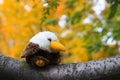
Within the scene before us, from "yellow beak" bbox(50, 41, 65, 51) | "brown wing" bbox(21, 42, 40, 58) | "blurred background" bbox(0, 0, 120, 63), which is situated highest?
"blurred background" bbox(0, 0, 120, 63)

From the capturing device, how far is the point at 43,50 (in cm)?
125

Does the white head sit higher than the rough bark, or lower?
higher

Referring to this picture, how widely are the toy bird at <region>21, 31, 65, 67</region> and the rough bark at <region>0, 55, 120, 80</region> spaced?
0.10ft

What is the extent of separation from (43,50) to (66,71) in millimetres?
133

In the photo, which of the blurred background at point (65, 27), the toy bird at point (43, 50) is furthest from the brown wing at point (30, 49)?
the blurred background at point (65, 27)

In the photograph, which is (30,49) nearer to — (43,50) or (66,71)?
(43,50)

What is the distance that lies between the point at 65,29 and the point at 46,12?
4.42 metres

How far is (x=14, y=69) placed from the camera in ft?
4.01

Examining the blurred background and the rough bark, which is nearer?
the rough bark

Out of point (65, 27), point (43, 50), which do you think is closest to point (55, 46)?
point (43, 50)

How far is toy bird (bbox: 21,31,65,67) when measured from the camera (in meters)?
1.20

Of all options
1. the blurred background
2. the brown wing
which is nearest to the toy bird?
the brown wing

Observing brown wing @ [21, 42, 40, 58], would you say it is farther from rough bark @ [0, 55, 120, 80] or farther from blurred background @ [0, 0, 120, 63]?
blurred background @ [0, 0, 120, 63]

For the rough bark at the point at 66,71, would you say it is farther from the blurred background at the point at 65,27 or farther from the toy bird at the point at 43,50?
the blurred background at the point at 65,27
